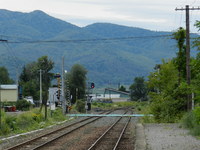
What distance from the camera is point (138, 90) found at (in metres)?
144

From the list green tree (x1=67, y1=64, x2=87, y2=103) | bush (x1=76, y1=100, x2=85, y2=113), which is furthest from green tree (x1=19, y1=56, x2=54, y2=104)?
bush (x1=76, y1=100, x2=85, y2=113)

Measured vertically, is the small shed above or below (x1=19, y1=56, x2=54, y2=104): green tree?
below

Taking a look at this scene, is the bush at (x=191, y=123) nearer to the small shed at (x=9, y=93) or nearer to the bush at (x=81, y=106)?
the bush at (x=81, y=106)

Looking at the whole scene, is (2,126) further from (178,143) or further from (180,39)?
(180,39)

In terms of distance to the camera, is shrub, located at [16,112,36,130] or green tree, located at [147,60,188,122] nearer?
shrub, located at [16,112,36,130]

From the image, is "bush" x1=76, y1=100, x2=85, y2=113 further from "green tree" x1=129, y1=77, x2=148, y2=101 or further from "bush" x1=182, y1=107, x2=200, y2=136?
"green tree" x1=129, y1=77, x2=148, y2=101

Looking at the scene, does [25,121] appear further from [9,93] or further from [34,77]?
[34,77]

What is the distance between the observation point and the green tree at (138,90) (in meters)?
142

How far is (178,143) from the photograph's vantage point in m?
19.3

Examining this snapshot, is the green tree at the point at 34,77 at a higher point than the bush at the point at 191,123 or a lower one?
higher

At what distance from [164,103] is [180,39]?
5.23m

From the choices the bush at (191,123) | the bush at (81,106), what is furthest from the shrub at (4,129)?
the bush at (81,106)

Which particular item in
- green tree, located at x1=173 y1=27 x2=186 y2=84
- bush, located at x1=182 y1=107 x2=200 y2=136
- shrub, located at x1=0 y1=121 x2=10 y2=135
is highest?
green tree, located at x1=173 y1=27 x2=186 y2=84

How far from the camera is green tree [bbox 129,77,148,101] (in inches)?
5581
